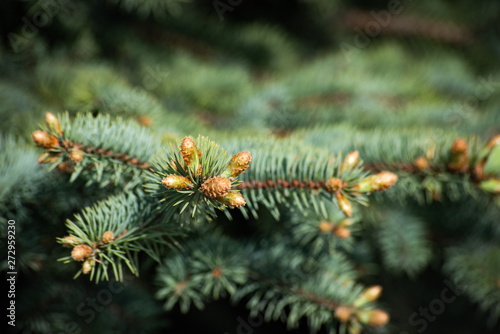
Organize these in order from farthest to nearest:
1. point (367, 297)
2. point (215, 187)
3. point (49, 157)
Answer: point (367, 297) → point (49, 157) → point (215, 187)

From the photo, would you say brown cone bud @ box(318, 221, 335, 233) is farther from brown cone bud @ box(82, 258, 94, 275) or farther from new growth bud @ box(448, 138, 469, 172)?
brown cone bud @ box(82, 258, 94, 275)

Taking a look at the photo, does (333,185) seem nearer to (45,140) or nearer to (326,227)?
(326,227)

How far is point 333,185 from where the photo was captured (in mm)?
482

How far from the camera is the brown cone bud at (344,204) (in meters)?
0.47

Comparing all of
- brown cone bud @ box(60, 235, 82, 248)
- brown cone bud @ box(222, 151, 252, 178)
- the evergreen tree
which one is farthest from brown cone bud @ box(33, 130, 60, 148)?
brown cone bud @ box(222, 151, 252, 178)

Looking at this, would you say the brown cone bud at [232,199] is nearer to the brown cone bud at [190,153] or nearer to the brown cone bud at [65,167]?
the brown cone bud at [190,153]

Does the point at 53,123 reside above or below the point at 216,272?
above

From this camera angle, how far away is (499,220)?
0.88 m

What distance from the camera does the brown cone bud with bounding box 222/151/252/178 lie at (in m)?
0.40

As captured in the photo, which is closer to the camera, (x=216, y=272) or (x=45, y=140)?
(x=45, y=140)

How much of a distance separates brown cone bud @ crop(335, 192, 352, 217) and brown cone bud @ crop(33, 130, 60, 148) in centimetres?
35

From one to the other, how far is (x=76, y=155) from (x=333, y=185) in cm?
32

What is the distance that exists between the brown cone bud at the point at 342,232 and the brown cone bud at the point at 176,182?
31cm

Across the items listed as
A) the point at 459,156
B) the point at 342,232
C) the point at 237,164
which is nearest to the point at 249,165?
the point at 237,164
